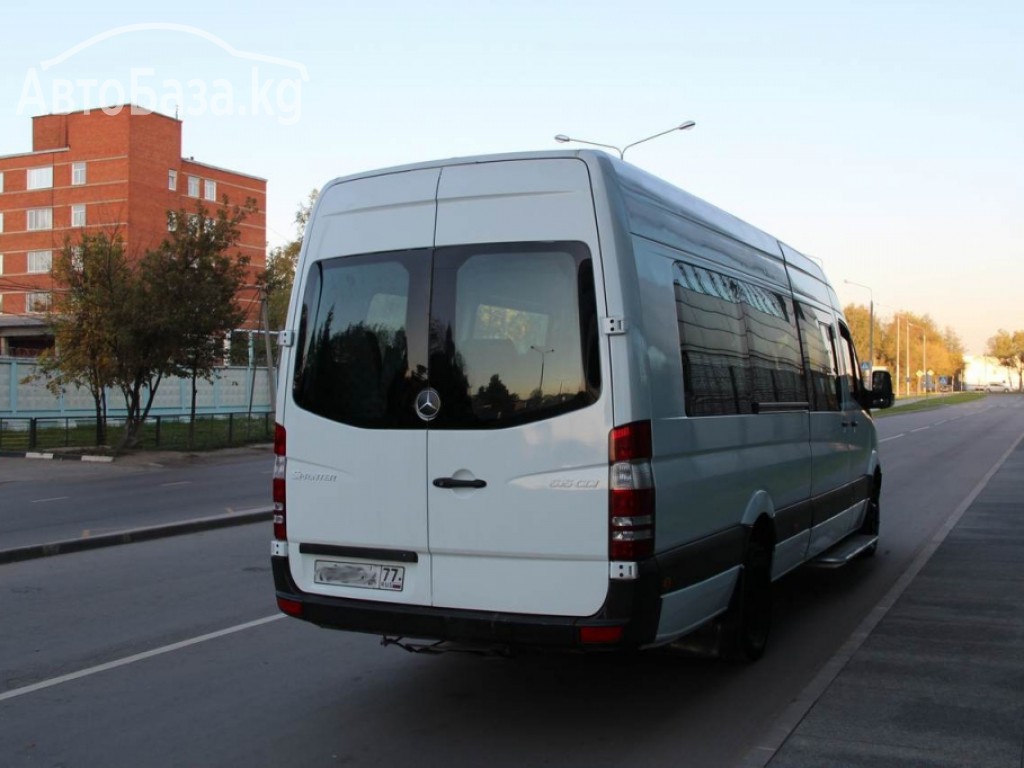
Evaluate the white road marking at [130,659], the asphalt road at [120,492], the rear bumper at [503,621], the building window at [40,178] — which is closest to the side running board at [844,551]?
the rear bumper at [503,621]

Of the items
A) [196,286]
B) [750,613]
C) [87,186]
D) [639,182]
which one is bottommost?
[750,613]

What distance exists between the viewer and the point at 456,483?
5.06 m

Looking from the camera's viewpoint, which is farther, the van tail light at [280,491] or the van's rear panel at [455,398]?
the van tail light at [280,491]

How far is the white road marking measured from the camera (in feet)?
19.3

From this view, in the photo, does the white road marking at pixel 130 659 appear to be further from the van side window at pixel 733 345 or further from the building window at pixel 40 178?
the building window at pixel 40 178

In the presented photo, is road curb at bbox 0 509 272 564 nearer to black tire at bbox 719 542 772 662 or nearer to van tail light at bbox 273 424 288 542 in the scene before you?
van tail light at bbox 273 424 288 542

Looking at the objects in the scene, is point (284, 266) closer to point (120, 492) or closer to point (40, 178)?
point (120, 492)

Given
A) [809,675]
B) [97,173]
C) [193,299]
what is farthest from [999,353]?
[809,675]

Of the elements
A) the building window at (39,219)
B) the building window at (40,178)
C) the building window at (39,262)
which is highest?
the building window at (40,178)

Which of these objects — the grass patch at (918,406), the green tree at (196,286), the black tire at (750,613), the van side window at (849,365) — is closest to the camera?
the black tire at (750,613)

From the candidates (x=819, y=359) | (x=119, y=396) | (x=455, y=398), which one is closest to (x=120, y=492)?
(x=819, y=359)

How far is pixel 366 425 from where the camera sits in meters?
5.31

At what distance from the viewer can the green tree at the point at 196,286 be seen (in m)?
25.9

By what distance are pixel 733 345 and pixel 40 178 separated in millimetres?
78847
